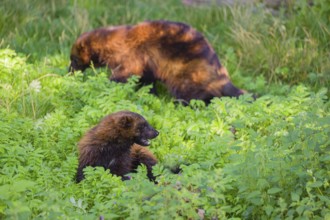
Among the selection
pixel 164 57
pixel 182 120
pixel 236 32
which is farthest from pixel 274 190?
pixel 236 32

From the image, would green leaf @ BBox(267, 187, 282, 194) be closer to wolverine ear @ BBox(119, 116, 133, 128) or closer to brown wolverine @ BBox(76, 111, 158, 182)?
brown wolverine @ BBox(76, 111, 158, 182)

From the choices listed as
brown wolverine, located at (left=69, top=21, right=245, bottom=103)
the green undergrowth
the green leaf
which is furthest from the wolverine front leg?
the green leaf

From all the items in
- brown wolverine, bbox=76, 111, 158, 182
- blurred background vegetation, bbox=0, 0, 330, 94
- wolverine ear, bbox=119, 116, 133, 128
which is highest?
wolverine ear, bbox=119, 116, 133, 128

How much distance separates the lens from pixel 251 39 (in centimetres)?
847

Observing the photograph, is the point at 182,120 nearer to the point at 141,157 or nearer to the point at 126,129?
the point at 141,157

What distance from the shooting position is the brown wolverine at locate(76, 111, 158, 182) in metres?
5.39

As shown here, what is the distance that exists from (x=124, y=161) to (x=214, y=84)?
1987 millimetres

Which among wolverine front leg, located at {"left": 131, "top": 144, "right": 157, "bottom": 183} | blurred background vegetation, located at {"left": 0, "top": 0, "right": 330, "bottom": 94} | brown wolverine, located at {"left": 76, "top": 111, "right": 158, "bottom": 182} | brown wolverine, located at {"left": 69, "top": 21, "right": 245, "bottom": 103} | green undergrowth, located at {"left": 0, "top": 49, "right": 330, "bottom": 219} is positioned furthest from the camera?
blurred background vegetation, located at {"left": 0, "top": 0, "right": 330, "bottom": 94}

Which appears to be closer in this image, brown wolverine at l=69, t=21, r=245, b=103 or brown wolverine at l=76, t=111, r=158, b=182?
brown wolverine at l=76, t=111, r=158, b=182

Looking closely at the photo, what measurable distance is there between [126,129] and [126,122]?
0.06m

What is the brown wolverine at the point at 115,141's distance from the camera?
5391 mm

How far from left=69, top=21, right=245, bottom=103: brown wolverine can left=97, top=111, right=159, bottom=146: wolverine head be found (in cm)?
160

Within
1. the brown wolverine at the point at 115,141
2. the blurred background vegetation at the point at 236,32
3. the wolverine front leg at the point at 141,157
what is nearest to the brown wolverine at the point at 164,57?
the blurred background vegetation at the point at 236,32

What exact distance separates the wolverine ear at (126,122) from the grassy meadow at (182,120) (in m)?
0.45
